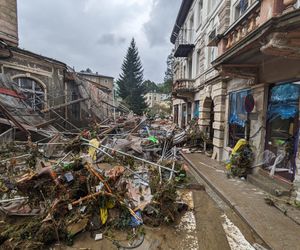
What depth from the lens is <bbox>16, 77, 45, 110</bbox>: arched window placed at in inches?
443

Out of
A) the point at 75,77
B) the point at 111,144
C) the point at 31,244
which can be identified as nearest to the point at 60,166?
the point at 31,244

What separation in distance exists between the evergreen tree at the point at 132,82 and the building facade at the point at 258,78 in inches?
1035

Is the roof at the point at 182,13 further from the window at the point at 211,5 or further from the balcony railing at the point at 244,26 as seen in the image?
the balcony railing at the point at 244,26

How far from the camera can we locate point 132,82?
127ft

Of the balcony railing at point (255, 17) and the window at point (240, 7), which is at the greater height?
the window at point (240, 7)

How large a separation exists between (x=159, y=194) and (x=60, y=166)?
2.13m

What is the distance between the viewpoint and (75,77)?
13.8 metres

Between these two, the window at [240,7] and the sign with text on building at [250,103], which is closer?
the sign with text on building at [250,103]

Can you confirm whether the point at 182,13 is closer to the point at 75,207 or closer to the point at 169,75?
the point at 75,207

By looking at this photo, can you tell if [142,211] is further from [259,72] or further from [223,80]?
[223,80]

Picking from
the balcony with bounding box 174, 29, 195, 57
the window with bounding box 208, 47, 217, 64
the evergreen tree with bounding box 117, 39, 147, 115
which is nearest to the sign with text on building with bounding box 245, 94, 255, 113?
the window with bounding box 208, 47, 217, 64

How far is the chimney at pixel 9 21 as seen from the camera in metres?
12.3

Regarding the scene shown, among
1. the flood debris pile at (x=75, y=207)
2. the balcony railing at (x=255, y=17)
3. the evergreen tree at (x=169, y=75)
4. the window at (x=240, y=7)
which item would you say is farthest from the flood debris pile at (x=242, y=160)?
the evergreen tree at (x=169, y=75)

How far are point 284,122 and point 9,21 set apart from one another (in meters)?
A: 17.1
